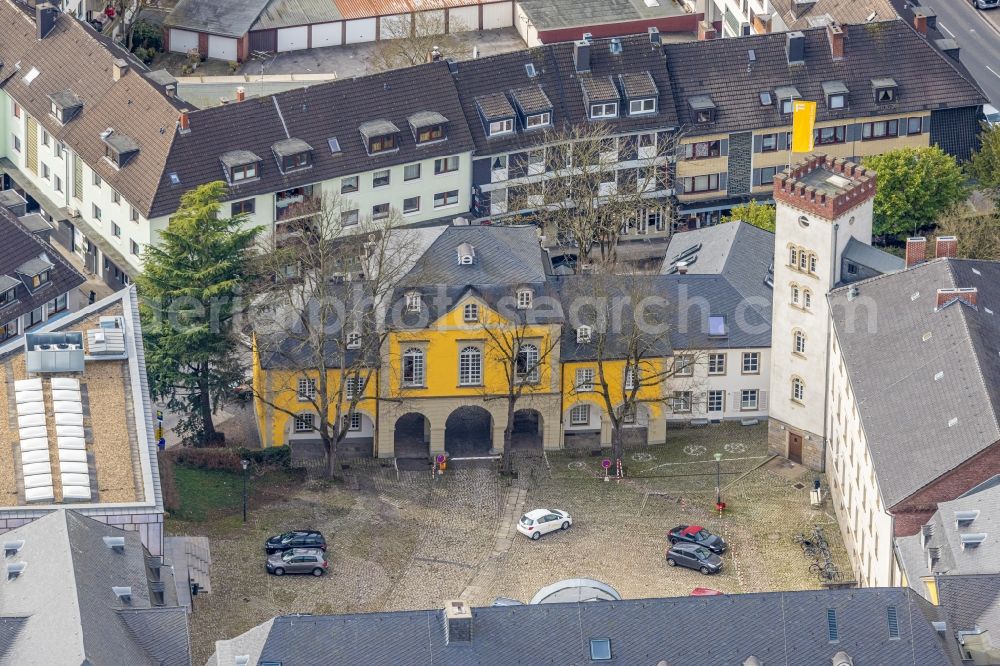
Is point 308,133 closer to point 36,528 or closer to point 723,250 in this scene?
point 723,250

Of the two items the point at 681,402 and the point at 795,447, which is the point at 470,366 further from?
the point at 795,447

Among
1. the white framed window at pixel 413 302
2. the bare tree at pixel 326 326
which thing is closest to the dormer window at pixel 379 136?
the bare tree at pixel 326 326

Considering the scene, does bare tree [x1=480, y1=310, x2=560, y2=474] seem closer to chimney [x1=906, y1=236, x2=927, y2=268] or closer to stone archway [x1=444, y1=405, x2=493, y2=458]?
stone archway [x1=444, y1=405, x2=493, y2=458]

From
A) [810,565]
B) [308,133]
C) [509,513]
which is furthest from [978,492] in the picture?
[308,133]

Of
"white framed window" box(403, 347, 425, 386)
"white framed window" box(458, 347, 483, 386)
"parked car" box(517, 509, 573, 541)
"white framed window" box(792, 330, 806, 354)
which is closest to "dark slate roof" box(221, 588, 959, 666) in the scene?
Answer: "parked car" box(517, 509, 573, 541)

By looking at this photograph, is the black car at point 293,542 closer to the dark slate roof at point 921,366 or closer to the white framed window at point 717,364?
the white framed window at point 717,364
